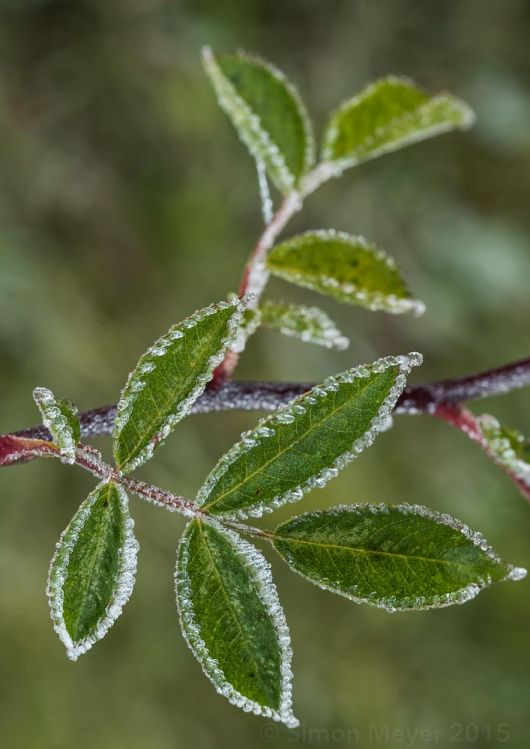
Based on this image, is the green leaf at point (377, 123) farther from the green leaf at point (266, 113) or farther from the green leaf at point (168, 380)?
the green leaf at point (168, 380)

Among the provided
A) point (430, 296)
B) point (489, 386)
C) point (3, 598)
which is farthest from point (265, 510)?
point (3, 598)

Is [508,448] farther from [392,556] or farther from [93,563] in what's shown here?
[93,563]

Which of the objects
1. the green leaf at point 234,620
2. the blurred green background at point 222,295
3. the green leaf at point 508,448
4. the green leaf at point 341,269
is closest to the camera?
the green leaf at point 234,620

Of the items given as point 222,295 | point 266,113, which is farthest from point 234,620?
point 222,295

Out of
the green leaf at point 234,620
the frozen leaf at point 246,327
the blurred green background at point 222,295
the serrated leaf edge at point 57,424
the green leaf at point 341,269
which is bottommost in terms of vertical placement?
the green leaf at point 234,620

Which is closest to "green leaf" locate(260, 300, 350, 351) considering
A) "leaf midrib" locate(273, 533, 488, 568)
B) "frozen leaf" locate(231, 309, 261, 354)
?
"frozen leaf" locate(231, 309, 261, 354)

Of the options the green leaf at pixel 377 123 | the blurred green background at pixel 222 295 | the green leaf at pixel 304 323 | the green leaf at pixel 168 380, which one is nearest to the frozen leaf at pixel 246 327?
the green leaf at pixel 304 323

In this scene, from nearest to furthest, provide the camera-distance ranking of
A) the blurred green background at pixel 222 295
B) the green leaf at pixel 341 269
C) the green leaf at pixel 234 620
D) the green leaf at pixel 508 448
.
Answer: the green leaf at pixel 234 620 < the green leaf at pixel 508 448 < the green leaf at pixel 341 269 < the blurred green background at pixel 222 295
